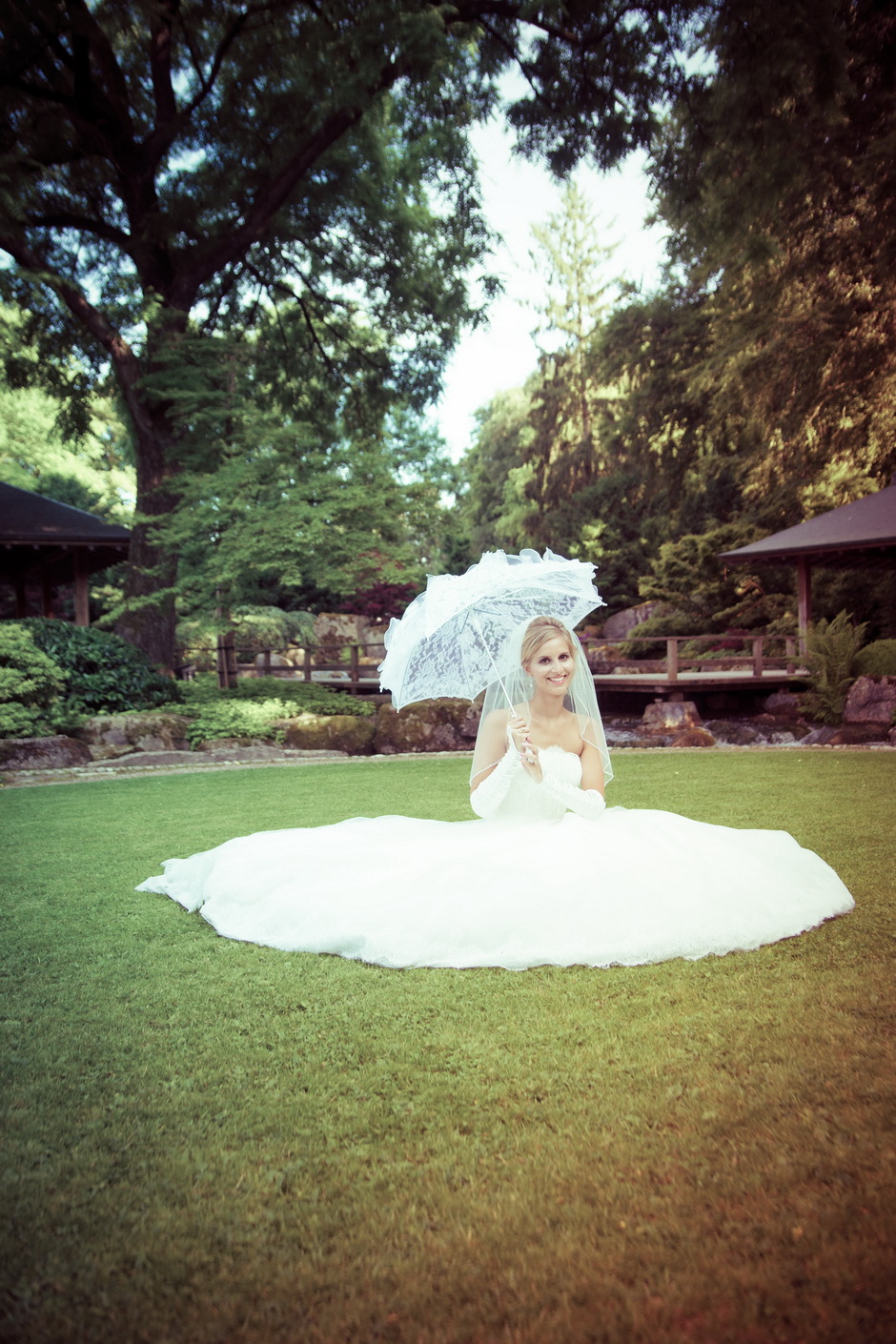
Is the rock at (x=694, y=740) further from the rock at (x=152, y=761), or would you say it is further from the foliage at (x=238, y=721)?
the rock at (x=152, y=761)

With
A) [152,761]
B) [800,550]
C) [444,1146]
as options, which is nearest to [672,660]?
[800,550]

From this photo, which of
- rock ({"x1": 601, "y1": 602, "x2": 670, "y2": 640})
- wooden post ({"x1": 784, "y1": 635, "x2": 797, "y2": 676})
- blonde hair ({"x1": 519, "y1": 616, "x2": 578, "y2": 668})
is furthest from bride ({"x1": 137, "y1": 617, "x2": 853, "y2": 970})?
rock ({"x1": 601, "y1": 602, "x2": 670, "y2": 640})

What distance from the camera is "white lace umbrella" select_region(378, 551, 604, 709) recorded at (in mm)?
4172

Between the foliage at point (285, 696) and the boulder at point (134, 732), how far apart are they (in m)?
1.52

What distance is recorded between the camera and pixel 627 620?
29516 mm

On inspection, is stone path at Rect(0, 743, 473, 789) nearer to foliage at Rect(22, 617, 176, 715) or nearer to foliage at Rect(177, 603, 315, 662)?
foliage at Rect(22, 617, 176, 715)

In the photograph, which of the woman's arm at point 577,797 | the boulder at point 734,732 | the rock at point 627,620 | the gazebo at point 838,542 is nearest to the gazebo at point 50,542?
the boulder at point 734,732

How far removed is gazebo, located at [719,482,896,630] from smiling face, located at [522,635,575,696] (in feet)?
48.9

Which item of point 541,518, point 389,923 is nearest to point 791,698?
point 389,923

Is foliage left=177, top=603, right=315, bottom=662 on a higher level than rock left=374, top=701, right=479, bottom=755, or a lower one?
higher

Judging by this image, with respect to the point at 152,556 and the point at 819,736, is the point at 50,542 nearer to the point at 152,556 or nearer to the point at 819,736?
the point at 152,556

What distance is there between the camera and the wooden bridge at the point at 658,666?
18.3m

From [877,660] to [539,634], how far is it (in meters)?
13.7

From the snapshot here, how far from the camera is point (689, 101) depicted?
567 inches
